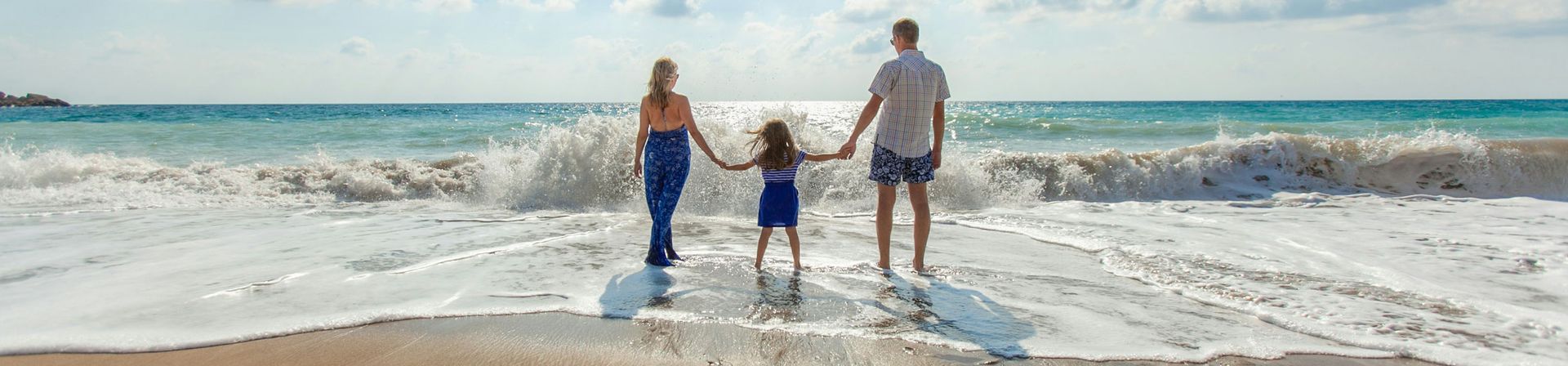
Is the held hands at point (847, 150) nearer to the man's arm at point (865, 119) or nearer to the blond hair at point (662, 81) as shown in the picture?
the man's arm at point (865, 119)

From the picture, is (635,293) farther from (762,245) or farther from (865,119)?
(865,119)

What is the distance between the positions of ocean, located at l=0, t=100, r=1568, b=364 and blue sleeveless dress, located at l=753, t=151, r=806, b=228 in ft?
1.11

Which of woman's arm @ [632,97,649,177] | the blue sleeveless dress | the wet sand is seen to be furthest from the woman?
the wet sand

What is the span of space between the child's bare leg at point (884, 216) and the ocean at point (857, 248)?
0.17m

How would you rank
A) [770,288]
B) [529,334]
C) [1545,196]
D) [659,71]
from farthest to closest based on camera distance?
[1545,196], [659,71], [770,288], [529,334]

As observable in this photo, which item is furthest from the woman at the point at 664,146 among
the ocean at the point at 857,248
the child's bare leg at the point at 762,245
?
the child's bare leg at the point at 762,245

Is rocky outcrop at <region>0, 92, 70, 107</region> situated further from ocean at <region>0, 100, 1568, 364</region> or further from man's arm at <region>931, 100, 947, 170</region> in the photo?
man's arm at <region>931, 100, 947, 170</region>

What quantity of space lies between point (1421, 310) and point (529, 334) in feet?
14.6

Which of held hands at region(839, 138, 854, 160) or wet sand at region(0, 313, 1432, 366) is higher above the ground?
held hands at region(839, 138, 854, 160)

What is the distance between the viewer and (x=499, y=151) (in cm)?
1059

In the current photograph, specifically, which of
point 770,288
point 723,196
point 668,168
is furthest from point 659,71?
point 723,196

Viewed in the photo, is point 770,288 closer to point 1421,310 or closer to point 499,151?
point 1421,310

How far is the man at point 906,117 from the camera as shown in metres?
4.82

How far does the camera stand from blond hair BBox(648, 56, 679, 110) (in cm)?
496
